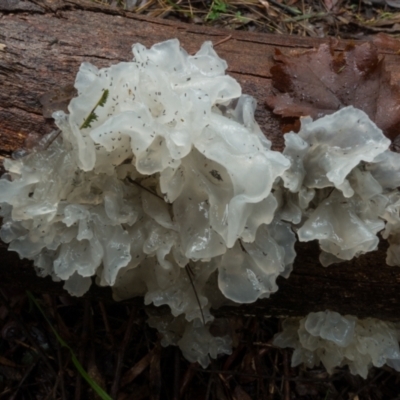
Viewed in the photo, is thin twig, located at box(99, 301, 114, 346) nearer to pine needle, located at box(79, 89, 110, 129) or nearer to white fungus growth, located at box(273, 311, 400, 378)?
white fungus growth, located at box(273, 311, 400, 378)

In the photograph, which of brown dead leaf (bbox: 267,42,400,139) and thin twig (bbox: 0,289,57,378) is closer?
brown dead leaf (bbox: 267,42,400,139)

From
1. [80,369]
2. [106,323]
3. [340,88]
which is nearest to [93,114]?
[340,88]

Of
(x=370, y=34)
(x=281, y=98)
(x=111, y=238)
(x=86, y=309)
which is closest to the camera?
(x=111, y=238)

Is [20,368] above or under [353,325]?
under

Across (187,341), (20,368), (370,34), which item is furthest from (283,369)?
(370,34)

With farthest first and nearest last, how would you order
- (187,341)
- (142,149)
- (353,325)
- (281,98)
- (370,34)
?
(370,34)
(187,341)
(353,325)
(281,98)
(142,149)

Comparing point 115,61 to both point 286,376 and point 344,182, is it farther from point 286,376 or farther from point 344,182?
point 286,376

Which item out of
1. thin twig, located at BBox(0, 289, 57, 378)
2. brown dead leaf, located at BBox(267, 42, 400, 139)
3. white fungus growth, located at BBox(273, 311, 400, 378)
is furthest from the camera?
thin twig, located at BBox(0, 289, 57, 378)

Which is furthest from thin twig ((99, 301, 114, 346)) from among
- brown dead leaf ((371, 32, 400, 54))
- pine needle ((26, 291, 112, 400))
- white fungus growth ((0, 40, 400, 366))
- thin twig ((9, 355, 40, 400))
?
brown dead leaf ((371, 32, 400, 54))

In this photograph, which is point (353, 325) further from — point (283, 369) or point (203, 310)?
point (283, 369)
